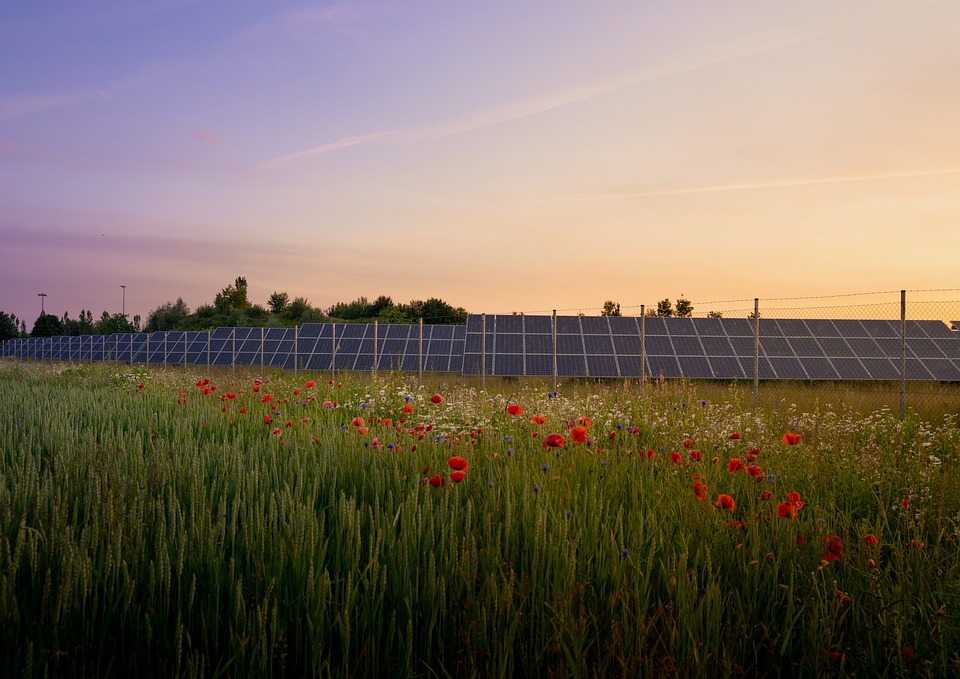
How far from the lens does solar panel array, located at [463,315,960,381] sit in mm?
22328

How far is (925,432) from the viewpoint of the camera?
8.45 m

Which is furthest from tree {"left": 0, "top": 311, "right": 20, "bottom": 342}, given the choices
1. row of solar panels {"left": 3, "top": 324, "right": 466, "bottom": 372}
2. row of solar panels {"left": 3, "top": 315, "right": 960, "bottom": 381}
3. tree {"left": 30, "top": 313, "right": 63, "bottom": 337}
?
row of solar panels {"left": 3, "top": 315, "right": 960, "bottom": 381}

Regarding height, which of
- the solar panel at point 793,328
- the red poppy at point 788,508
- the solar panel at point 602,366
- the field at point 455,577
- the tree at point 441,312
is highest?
the tree at point 441,312

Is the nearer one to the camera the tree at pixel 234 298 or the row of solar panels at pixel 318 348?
the row of solar panels at pixel 318 348

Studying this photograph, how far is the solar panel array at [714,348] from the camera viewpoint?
73.3 feet

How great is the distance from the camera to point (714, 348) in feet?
77.5

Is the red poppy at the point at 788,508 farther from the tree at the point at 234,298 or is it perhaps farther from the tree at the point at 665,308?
the tree at the point at 234,298

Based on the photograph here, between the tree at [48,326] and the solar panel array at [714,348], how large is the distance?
69185 millimetres

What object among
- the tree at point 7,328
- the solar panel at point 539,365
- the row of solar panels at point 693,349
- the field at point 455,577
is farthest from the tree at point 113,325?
Result: the field at point 455,577

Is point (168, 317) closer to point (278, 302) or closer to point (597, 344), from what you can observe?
point (278, 302)

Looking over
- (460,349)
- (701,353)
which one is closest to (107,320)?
(460,349)

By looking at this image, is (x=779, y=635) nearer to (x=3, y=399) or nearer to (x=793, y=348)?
(x=3, y=399)

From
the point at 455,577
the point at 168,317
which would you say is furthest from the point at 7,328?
the point at 455,577

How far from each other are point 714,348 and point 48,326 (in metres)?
77.6
